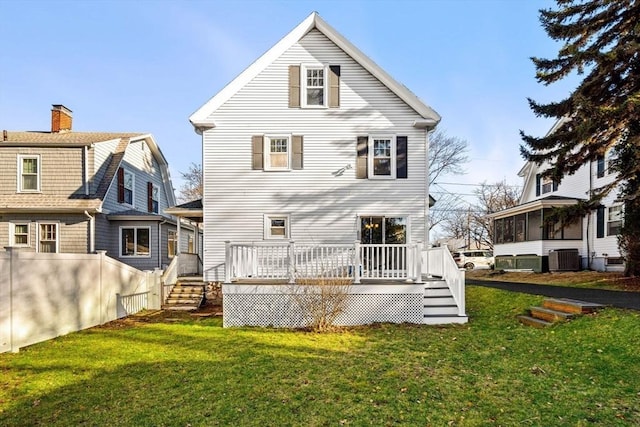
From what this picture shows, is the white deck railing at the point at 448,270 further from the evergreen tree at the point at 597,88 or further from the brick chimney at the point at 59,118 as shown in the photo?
the brick chimney at the point at 59,118

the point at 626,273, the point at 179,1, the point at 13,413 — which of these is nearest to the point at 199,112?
the point at 179,1

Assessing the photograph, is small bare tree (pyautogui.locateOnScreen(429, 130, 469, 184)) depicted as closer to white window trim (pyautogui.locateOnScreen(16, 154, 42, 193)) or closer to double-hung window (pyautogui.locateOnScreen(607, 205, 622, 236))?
double-hung window (pyautogui.locateOnScreen(607, 205, 622, 236))

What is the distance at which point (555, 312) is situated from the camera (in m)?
7.97

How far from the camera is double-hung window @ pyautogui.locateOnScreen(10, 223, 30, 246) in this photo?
15.2 meters

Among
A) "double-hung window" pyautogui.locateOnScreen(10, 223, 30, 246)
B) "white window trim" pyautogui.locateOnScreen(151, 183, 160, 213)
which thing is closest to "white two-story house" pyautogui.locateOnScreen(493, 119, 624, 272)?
"white window trim" pyautogui.locateOnScreen(151, 183, 160, 213)

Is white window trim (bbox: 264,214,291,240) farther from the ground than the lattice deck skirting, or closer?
farther from the ground

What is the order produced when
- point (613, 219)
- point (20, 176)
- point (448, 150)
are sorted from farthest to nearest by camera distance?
point (448, 150), point (613, 219), point (20, 176)

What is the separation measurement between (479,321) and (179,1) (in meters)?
13.6

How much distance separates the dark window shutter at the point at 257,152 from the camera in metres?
12.9

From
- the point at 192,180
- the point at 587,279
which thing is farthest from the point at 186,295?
the point at 192,180

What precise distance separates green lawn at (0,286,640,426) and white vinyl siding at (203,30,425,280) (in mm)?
5155

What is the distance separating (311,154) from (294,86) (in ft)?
7.99

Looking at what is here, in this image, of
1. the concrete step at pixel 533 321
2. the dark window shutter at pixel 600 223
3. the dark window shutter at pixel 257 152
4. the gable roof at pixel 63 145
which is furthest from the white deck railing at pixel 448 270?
the gable roof at pixel 63 145

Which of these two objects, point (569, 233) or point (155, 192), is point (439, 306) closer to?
point (569, 233)
